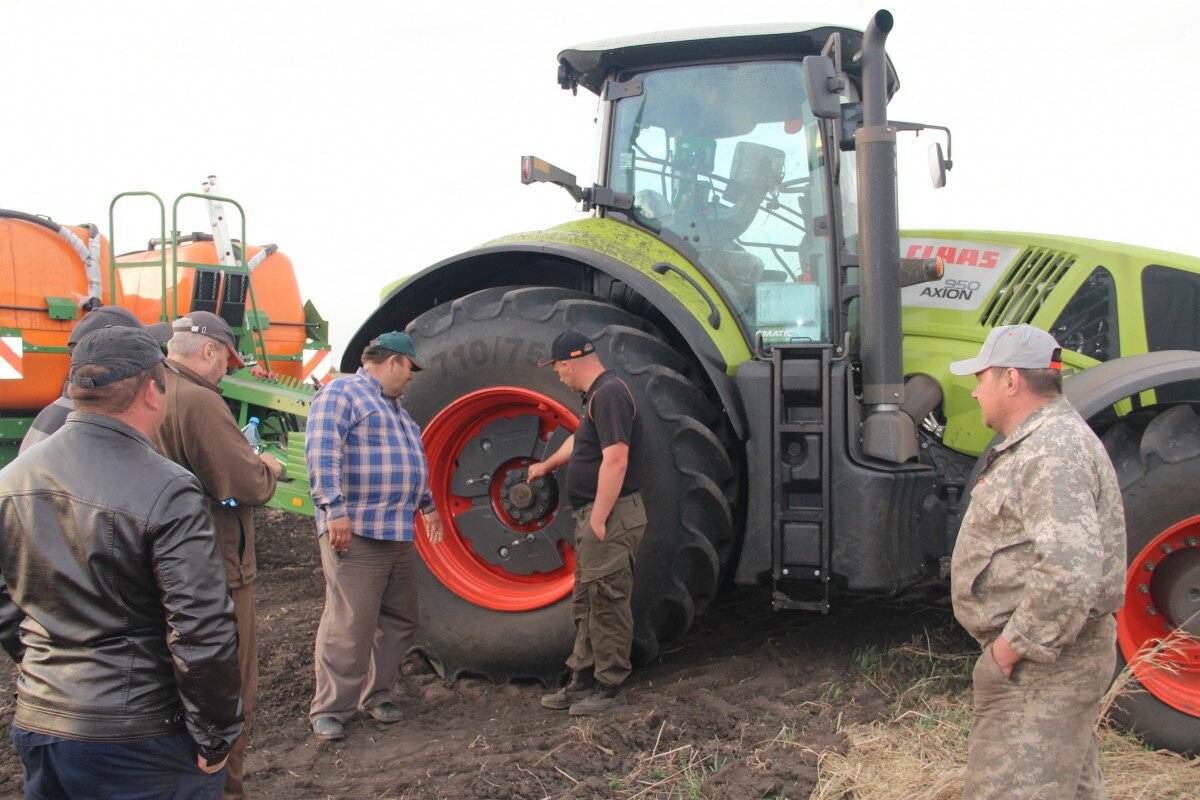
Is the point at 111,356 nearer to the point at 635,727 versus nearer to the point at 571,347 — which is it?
the point at 571,347

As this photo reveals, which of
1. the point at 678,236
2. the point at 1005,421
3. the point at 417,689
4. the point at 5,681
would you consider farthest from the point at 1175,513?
the point at 5,681

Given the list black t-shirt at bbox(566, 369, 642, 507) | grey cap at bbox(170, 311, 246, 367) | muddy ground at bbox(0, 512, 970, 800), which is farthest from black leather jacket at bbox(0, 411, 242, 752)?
black t-shirt at bbox(566, 369, 642, 507)

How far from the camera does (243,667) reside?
3.24 meters

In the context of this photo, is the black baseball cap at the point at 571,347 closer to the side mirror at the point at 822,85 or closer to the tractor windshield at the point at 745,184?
the tractor windshield at the point at 745,184

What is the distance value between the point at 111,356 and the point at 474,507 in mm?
2374

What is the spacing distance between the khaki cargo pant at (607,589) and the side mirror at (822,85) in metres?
1.67

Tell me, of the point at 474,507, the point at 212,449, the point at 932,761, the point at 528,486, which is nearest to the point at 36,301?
the point at 474,507

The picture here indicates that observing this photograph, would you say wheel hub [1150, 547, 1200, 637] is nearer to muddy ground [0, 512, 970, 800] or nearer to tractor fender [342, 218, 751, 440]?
muddy ground [0, 512, 970, 800]

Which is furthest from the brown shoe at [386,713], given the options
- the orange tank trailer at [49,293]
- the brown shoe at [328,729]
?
the orange tank trailer at [49,293]

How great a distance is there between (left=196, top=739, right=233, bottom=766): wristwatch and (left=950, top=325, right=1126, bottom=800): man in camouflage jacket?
1.82 meters

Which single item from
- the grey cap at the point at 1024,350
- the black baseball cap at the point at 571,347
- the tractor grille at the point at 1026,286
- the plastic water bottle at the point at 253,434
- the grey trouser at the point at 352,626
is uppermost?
the tractor grille at the point at 1026,286

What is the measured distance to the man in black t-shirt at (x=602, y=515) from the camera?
3.81 metres

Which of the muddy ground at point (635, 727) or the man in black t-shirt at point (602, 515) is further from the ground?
the man in black t-shirt at point (602, 515)

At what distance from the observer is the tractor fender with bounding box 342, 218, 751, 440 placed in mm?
4082
